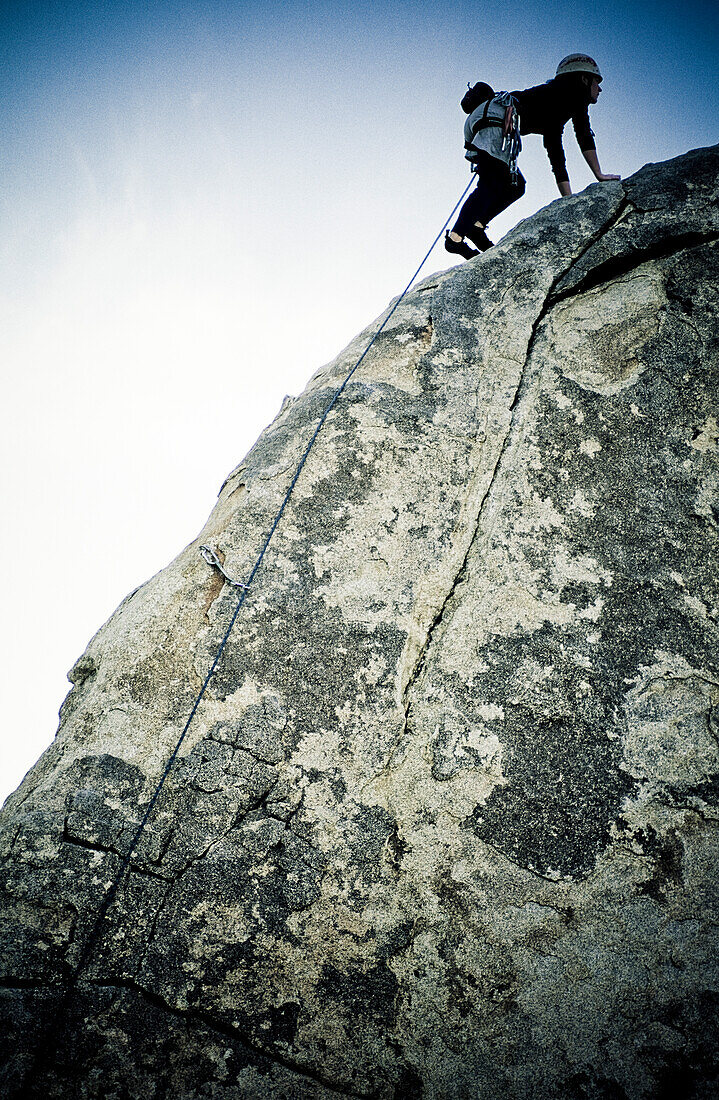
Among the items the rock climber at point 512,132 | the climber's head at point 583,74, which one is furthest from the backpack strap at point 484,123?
the climber's head at point 583,74

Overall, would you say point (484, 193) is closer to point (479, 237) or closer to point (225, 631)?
point (479, 237)

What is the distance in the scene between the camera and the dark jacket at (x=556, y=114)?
283cm

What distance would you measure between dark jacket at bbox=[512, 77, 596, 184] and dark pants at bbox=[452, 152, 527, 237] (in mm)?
202

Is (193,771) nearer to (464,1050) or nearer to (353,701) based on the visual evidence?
(353,701)

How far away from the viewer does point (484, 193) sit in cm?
296

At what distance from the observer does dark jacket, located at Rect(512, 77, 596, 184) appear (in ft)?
9.30

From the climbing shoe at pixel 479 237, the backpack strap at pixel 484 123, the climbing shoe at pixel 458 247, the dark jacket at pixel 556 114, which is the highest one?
the dark jacket at pixel 556 114

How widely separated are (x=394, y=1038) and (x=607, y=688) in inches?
40.2

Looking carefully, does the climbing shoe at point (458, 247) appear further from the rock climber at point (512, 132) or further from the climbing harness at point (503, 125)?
the climbing harness at point (503, 125)

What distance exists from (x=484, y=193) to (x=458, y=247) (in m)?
0.28

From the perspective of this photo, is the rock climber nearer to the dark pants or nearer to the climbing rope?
the dark pants

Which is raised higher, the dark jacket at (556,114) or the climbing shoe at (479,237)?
the dark jacket at (556,114)

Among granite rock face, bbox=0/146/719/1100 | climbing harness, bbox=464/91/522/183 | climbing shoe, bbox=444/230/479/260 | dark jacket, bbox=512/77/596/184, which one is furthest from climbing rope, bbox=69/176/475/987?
dark jacket, bbox=512/77/596/184

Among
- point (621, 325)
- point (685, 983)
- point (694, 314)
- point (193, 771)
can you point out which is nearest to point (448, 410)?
point (621, 325)
